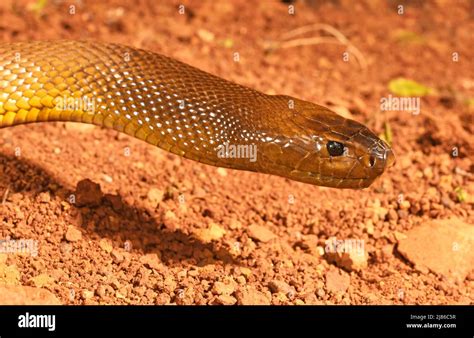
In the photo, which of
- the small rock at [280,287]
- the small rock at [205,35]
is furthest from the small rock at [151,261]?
the small rock at [205,35]

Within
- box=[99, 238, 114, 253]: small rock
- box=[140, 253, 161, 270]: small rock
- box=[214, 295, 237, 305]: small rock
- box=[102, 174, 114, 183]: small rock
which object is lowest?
box=[214, 295, 237, 305]: small rock

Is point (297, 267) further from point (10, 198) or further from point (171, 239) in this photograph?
point (10, 198)

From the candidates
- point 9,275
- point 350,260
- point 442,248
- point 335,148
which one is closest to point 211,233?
point 350,260

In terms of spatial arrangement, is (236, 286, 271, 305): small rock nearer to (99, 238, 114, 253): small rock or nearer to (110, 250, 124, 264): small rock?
(110, 250, 124, 264): small rock

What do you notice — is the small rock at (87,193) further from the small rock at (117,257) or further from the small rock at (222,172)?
the small rock at (222,172)

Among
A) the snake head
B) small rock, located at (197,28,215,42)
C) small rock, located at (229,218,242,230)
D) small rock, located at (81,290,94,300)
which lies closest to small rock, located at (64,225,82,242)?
small rock, located at (81,290,94,300)
